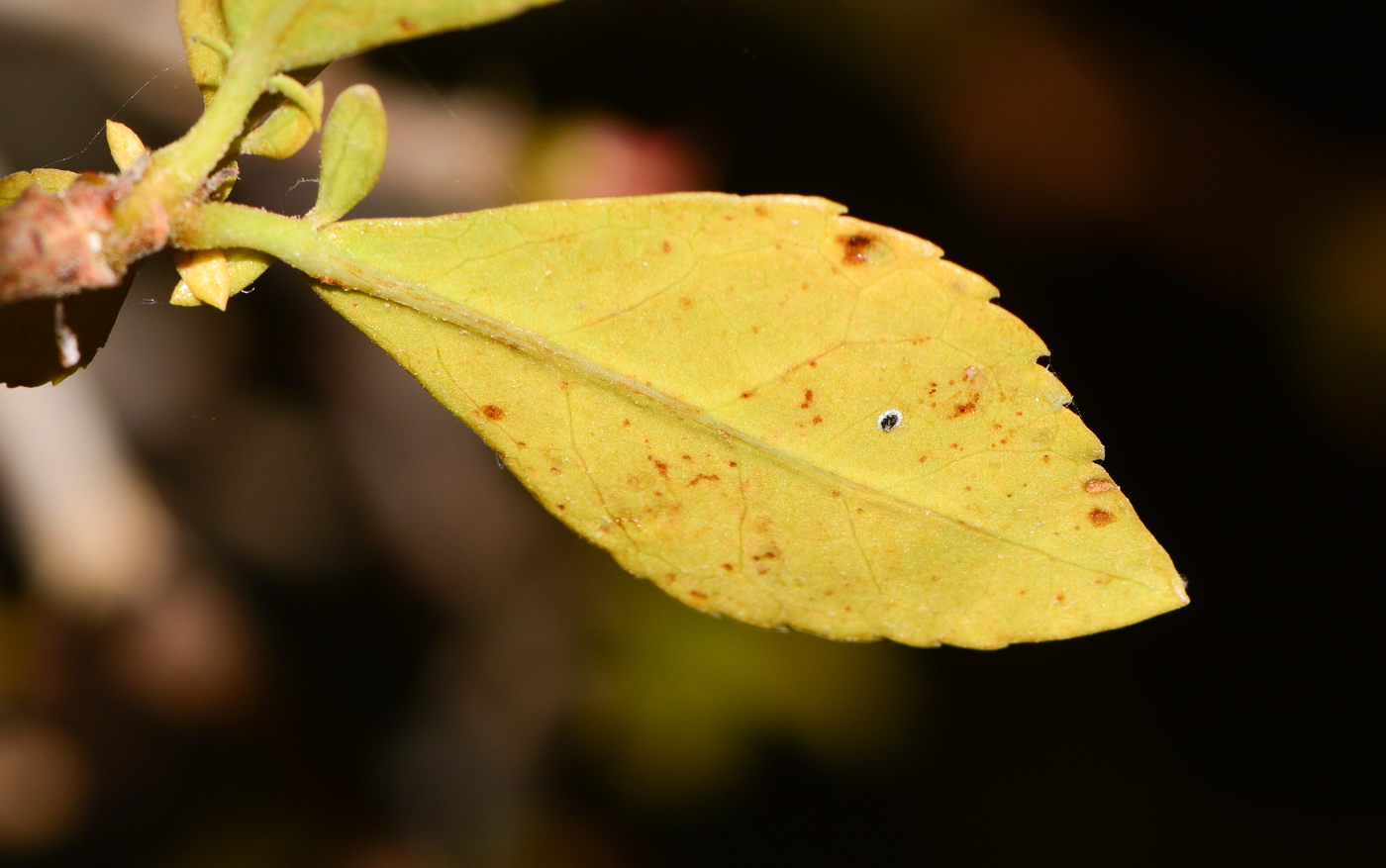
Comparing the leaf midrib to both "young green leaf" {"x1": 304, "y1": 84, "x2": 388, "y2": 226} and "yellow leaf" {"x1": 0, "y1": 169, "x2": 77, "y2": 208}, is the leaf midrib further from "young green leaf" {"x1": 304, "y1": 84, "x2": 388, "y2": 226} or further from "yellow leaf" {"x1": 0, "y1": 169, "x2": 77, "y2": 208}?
"yellow leaf" {"x1": 0, "y1": 169, "x2": 77, "y2": 208}

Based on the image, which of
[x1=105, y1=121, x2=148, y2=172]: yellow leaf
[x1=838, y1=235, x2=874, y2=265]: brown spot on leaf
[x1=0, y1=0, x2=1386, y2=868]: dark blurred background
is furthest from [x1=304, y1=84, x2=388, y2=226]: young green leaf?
[x1=0, y1=0, x2=1386, y2=868]: dark blurred background

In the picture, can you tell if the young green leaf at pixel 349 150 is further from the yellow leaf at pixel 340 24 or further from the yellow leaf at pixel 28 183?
the yellow leaf at pixel 28 183

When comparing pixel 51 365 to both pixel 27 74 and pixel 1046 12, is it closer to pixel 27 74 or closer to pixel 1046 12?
pixel 27 74

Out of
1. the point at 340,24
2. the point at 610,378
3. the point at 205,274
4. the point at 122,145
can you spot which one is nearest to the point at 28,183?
the point at 122,145

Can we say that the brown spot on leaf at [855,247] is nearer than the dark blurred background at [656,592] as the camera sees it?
Yes

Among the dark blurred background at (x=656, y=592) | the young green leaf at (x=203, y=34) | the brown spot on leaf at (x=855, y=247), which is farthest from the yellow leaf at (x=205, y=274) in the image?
the dark blurred background at (x=656, y=592)

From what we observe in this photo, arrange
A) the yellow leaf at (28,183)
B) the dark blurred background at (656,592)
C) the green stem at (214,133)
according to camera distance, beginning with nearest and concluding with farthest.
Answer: the green stem at (214,133), the yellow leaf at (28,183), the dark blurred background at (656,592)
